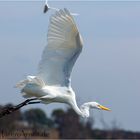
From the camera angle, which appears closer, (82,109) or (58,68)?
(58,68)

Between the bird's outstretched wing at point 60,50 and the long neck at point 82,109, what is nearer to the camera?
the bird's outstretched wing at point 60,50

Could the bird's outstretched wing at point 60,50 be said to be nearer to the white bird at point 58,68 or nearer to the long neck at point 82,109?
the white bird at point 58,68

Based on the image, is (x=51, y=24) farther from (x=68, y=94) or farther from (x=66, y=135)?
(x=66, y=135)

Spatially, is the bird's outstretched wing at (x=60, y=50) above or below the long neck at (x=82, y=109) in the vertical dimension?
above

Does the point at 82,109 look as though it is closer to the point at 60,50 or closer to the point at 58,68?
the point at 58,68

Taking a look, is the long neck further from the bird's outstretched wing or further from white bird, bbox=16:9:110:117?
the bird's outstretched wing

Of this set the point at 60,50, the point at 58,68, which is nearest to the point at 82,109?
the point at 58,68

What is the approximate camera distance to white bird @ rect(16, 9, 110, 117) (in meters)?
15.8

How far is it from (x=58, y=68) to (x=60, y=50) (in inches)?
21.2

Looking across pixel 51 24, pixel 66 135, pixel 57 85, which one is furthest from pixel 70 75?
pixel 66 135

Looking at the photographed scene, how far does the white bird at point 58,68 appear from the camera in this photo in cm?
1581

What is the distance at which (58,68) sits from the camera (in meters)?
16.7

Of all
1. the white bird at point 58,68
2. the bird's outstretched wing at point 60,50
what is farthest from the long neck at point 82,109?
the bird's outstretched wing at point 60,50

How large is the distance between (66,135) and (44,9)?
83.6 ft
